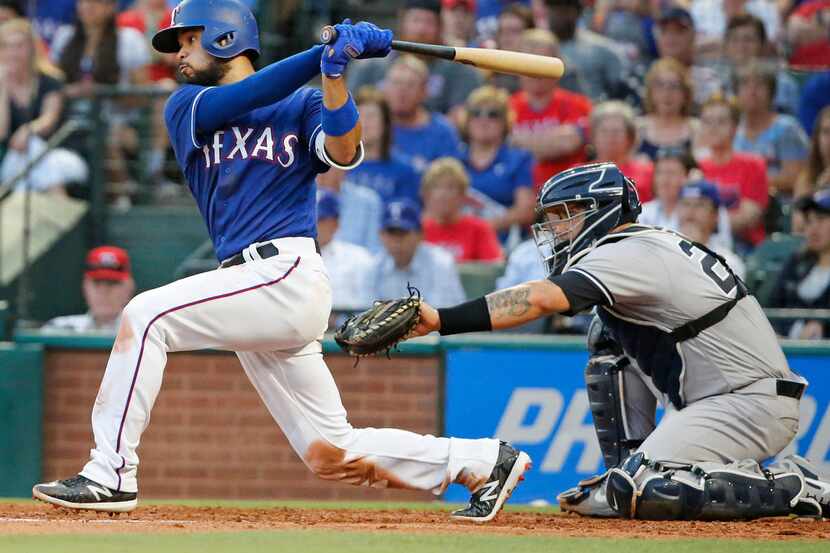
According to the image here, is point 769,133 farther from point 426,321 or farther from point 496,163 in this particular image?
point 426,321

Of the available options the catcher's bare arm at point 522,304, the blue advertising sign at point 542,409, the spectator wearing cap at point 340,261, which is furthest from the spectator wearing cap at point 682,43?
the catcher's bare arm at point 522,304

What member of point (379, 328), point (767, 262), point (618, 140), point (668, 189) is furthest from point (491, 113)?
point (379, 328)

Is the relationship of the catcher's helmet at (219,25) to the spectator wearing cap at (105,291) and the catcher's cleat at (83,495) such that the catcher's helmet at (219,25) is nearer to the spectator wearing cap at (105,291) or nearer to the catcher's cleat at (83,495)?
the catcher's cleat at (83,495)

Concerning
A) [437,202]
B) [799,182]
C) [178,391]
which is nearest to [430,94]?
[437,202]

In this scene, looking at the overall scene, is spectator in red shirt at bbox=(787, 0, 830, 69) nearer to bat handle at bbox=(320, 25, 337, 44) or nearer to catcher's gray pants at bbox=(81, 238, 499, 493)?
catcher's gray pants at bbox=(81, 238, 499, 493)

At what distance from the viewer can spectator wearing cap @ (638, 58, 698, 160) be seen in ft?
29.9

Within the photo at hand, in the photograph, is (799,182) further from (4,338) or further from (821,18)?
(4,338)

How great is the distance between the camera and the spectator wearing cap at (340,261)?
8211 mm

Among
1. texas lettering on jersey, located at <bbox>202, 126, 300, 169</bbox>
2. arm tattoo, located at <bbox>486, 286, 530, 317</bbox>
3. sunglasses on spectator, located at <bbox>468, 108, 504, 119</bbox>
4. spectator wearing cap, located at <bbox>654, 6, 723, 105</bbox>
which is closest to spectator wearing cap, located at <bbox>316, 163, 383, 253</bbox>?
sunglasses on spectator, located at <bbox>468, 108, 504, 119</bbox>

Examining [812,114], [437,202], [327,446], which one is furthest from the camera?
[812,114]

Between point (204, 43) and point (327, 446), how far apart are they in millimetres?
1498

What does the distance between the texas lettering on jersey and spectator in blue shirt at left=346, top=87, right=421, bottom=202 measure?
415 centimetres

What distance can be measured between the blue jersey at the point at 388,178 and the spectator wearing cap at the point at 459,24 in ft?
4.61

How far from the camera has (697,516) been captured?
5.03 meters
